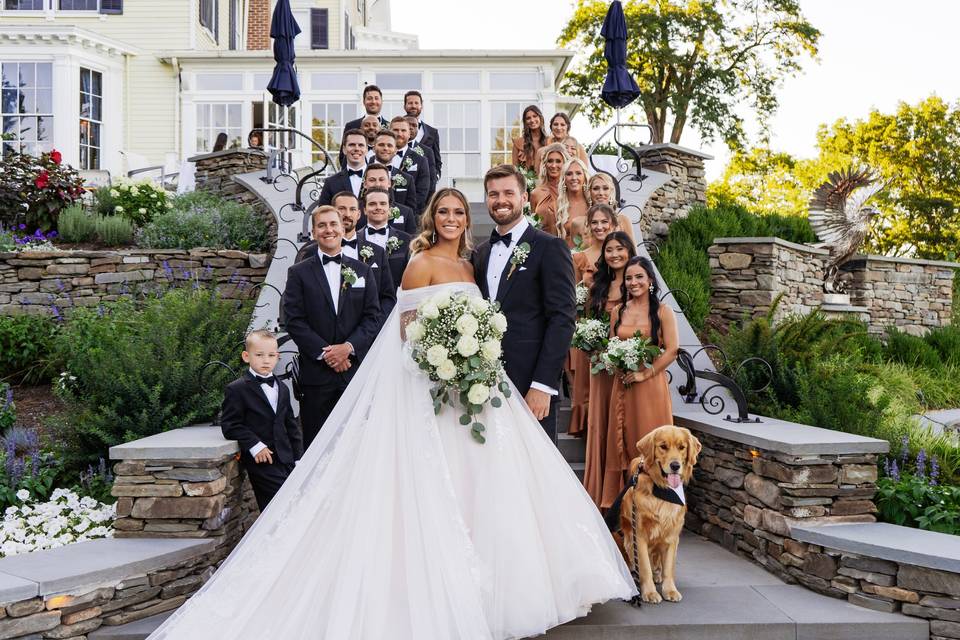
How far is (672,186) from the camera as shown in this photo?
11.1m

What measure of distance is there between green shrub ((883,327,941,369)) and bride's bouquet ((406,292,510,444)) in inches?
309

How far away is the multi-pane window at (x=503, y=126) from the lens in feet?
58.2

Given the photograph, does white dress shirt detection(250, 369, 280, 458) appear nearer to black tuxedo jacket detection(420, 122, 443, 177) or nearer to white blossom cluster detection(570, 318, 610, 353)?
white blossom cluster detection(570, 318, 610, 353)

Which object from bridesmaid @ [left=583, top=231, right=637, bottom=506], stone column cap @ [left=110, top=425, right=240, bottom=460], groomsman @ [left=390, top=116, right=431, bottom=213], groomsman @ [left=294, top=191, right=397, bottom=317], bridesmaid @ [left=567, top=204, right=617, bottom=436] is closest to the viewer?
stone column cap @ [left=110, top=425, right=240, bottom=460]

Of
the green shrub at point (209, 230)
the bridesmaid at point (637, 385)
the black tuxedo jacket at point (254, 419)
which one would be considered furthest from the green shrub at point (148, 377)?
the green shrub at point (209, 230)

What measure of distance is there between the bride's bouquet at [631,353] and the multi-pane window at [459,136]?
41.9ft

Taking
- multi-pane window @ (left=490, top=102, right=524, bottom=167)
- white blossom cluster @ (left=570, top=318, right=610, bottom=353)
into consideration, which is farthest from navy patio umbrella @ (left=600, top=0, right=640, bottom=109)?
multi-pane window @ (left=490, top=102, right=524, bottom=167)

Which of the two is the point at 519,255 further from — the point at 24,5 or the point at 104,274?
the point at 24,5

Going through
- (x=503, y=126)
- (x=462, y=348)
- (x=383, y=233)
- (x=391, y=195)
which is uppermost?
(x=503, y=126)

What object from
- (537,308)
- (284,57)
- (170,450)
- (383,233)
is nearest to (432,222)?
(537,308)

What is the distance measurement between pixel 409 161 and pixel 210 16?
1513 cm

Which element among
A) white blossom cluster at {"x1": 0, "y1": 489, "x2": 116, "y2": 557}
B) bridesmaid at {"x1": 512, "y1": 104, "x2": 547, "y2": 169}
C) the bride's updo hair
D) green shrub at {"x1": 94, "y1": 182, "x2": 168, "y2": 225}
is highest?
bridesmaid at {"x1": 512, "y1": 104, "x2": 547, "y2": 169}

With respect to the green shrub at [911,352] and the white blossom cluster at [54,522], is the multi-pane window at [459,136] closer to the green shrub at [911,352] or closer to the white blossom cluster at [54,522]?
the green shrub at [911,352]

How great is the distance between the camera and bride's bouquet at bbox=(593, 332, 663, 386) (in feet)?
16.7
